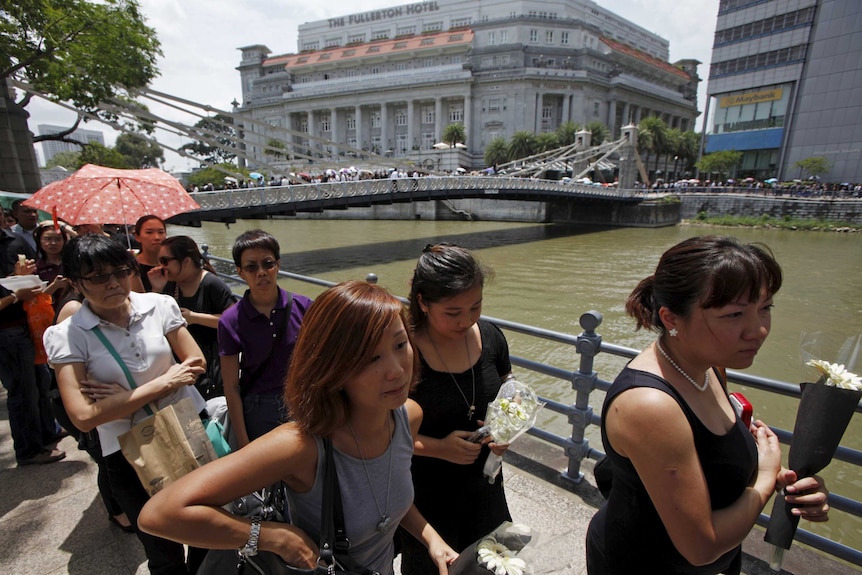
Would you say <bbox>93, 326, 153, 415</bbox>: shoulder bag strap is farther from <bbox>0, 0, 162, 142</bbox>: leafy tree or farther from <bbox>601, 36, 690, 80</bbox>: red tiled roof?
<bbox>601, 36, 690, 80</bbox>: red tiled roof

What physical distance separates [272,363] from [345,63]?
266 feet

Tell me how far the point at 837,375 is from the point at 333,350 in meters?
1.43

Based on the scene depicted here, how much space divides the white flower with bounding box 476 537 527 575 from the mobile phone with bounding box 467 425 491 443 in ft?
1.40

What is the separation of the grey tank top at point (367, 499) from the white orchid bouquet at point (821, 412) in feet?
3.70

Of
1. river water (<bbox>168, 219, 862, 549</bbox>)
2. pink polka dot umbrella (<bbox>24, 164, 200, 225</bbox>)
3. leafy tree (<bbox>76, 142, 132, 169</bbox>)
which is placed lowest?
river water (<bbox>168, 219, 862, 549</bbox>)

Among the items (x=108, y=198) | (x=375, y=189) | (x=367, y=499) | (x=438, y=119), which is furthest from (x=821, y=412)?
(x=438, y=119)

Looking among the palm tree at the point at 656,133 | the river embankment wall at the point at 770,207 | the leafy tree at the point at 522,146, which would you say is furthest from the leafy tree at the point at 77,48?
the palm tree at the point at 656,133

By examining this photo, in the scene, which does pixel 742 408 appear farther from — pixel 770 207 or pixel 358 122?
pixel 358 122

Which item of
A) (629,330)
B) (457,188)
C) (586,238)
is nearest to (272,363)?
(629,330)

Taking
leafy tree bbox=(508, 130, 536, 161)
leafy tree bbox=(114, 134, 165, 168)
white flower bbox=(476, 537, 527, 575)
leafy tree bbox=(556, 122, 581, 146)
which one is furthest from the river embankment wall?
leafy tree bbox=(114, 134, 165, 168)

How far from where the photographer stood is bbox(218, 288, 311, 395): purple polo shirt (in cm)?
221

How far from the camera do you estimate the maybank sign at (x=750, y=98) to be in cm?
4153

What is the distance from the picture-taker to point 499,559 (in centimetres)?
117

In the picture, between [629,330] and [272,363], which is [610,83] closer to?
[629,330]
